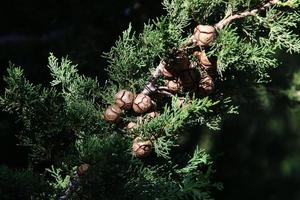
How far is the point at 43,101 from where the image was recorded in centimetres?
108

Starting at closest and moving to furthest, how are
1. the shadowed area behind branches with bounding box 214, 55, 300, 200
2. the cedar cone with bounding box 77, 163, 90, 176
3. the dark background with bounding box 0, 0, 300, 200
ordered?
the cedar cone with bounding box 77, 163, 90, 176 < the dark background with bounding box 0, 0, 300, 200 < the shadowed area behind branches with bounding box 214, 55, 300, 200

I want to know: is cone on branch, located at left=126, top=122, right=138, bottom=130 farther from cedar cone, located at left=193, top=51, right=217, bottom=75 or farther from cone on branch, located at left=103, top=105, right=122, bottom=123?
cedar cone, located at left=193, top=51, right=217, bottom=75

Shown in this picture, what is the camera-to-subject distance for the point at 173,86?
108cm

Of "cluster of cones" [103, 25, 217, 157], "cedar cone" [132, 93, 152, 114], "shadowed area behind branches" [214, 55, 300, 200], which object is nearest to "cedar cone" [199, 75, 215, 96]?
"cluster of cones" [103, 25, 217, 157]

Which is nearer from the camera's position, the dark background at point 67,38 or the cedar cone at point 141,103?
the cedar cone at point 141,103

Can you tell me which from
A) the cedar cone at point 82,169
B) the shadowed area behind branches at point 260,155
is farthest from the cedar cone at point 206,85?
the shadowed area behind branches at point 260,155

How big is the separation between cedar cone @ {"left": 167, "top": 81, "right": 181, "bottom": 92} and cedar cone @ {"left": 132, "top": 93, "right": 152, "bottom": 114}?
5cm

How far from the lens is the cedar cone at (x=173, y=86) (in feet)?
3.53

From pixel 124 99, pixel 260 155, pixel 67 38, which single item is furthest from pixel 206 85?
pixel 260 155

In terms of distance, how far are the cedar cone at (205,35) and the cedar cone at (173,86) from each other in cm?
9

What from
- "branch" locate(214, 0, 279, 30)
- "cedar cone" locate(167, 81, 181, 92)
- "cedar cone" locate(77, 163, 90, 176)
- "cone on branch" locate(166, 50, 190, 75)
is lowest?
"cedar cone" locate(77, 163, 90, 176)

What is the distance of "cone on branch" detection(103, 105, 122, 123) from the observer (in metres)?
1.07

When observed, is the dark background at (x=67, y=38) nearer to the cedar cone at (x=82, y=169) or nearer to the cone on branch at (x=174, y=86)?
the cone on branch at (x=174, y=86)

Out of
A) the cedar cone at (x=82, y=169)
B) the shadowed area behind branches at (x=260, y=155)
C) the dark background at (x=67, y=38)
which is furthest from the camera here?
the shadowed area behind branches at (x=260, y=155)
